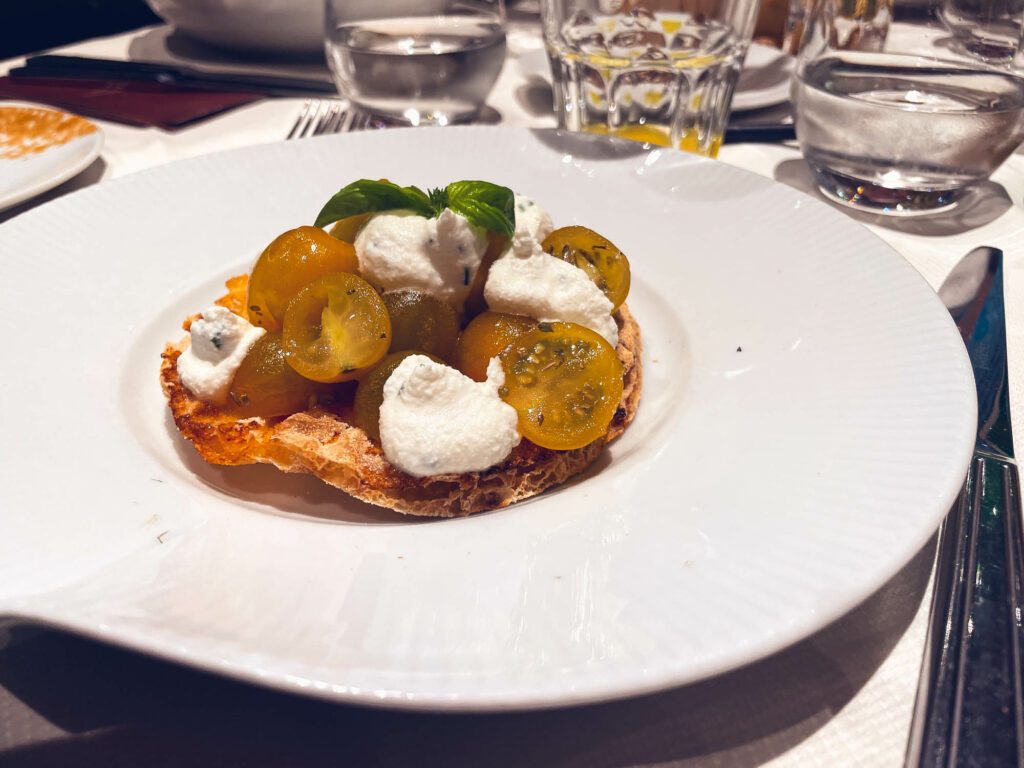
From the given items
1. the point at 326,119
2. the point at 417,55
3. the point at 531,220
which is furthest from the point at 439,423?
the point at 326,119

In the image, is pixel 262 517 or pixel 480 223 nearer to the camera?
pixel 262 517

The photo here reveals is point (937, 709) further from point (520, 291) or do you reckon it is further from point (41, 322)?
point (41, 322)

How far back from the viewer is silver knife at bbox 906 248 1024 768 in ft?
2.42

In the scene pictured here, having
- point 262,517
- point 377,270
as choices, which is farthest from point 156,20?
point 262,517

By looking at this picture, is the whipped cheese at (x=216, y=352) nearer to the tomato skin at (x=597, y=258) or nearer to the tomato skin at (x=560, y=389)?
the tomato skin at (x=560, y=389)

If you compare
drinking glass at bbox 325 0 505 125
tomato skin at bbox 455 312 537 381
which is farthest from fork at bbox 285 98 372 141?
Answer: tomato skin at bbox 455 312 537 381

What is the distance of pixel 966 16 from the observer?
2.04m

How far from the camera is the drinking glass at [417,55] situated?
7.99 feet

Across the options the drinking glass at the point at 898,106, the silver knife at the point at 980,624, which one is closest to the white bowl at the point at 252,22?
the drinking glass at the point at 898,106

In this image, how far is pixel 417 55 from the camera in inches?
95.5

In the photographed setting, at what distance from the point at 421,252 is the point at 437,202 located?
12 cm

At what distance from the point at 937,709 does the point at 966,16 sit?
2.02 meters

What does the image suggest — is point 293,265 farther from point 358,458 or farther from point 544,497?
point 544,497

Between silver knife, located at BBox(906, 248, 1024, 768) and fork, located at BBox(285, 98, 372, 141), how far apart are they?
2.05 metres
